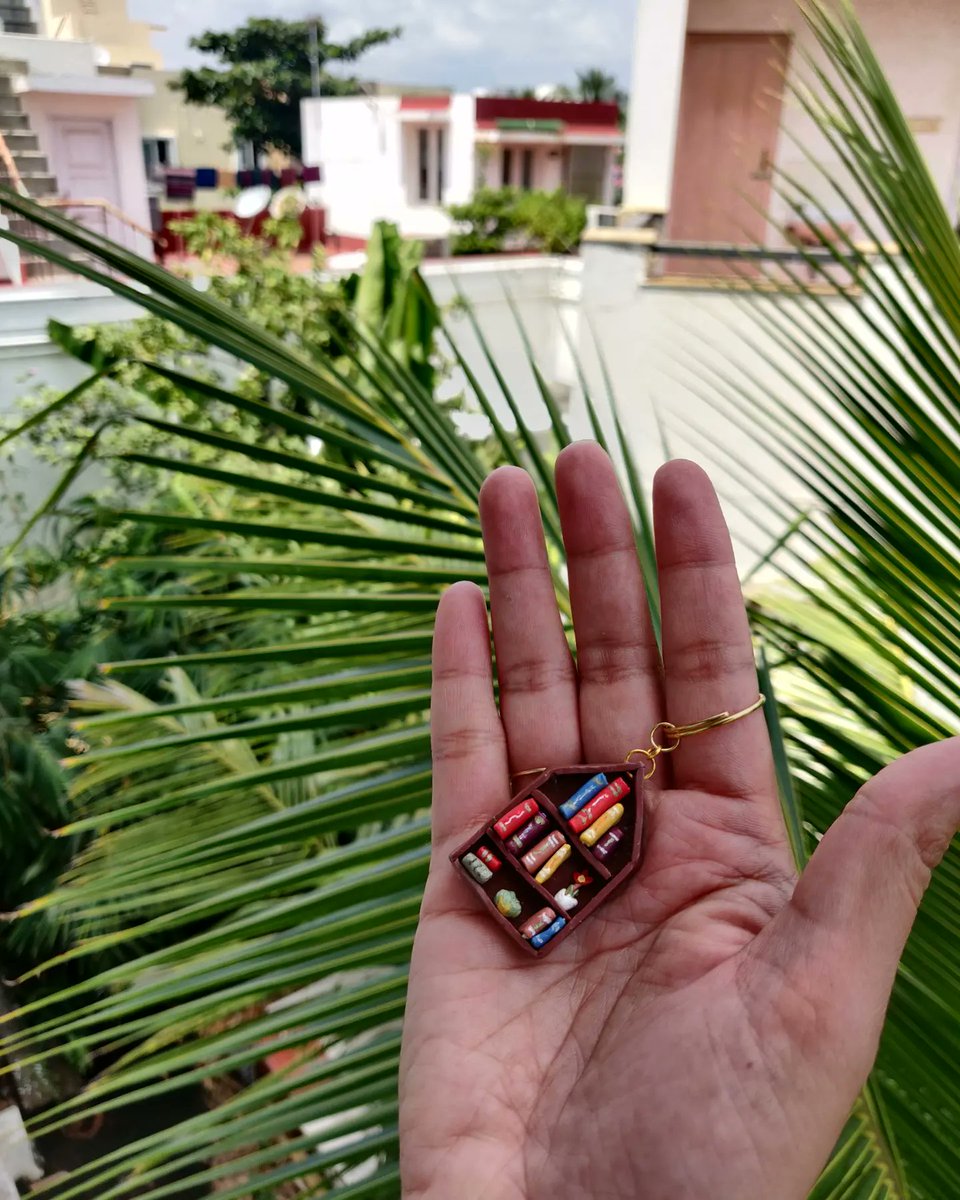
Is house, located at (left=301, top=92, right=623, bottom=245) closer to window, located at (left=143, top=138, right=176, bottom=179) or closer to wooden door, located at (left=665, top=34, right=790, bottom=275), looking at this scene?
window, located at (left=143, top=138, right=176, bottom=179)

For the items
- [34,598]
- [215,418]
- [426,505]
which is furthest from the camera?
[215,418]

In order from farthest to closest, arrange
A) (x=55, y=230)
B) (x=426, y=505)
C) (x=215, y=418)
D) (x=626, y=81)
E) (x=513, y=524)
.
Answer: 1. (x=626, y=81)
2. (x=215, y=418)
3. (x=426, y=505)
4. (x=513, y=524)
5. (x=55, y=230)

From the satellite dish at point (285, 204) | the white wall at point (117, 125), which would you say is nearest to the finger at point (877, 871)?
the white wall at point (117, 125)

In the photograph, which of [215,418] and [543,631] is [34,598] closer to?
[215,418]

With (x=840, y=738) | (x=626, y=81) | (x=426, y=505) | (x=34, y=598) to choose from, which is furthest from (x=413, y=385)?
(x=626, y=81)

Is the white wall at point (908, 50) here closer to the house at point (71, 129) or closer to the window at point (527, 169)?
the house at point (71, 129)

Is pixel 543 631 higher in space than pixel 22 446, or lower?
higher

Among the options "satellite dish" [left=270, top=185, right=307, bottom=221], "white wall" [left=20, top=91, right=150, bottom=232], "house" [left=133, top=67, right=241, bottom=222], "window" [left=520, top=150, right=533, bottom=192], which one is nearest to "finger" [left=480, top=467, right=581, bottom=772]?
"white wall" [left=20, top=91, right=150, bottom=232]
